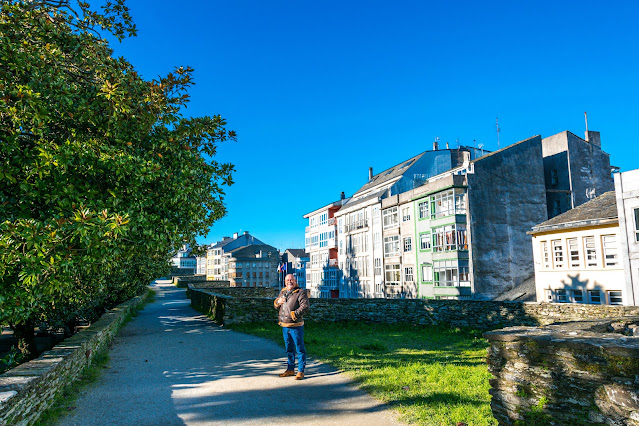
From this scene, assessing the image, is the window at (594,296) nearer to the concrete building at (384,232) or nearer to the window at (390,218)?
the concrete building at (384,232)

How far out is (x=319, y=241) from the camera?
61.5 metres

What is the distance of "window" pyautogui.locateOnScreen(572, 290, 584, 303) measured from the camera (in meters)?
27.6

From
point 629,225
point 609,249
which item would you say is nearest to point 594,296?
point 609,249

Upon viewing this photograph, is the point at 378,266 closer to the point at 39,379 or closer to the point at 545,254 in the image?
the point at 545,254

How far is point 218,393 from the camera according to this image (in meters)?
7.80

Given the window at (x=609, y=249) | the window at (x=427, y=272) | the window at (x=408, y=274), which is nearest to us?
the window at (x=609, y=249)

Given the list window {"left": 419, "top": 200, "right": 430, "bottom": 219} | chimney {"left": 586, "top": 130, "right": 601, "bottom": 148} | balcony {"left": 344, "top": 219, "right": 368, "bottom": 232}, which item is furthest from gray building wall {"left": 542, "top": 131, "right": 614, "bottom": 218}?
balcony {"left": 344, "top": 219, "right": 368, "bottom": 232}

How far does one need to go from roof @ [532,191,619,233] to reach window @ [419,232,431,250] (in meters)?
9.42

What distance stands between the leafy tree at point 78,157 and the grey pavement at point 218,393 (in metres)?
2.31

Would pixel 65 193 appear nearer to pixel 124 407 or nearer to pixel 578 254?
pixel 124 407

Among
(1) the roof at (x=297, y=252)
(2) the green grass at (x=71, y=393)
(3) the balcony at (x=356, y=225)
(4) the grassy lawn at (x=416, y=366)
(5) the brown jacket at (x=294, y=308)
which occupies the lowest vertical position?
(4) the grassy lawn at (x=416, y=366)

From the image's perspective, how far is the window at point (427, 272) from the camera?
37.1 meters

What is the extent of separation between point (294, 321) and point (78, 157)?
526cm

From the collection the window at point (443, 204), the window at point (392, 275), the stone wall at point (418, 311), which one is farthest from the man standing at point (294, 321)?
the window at point (392, 275)
